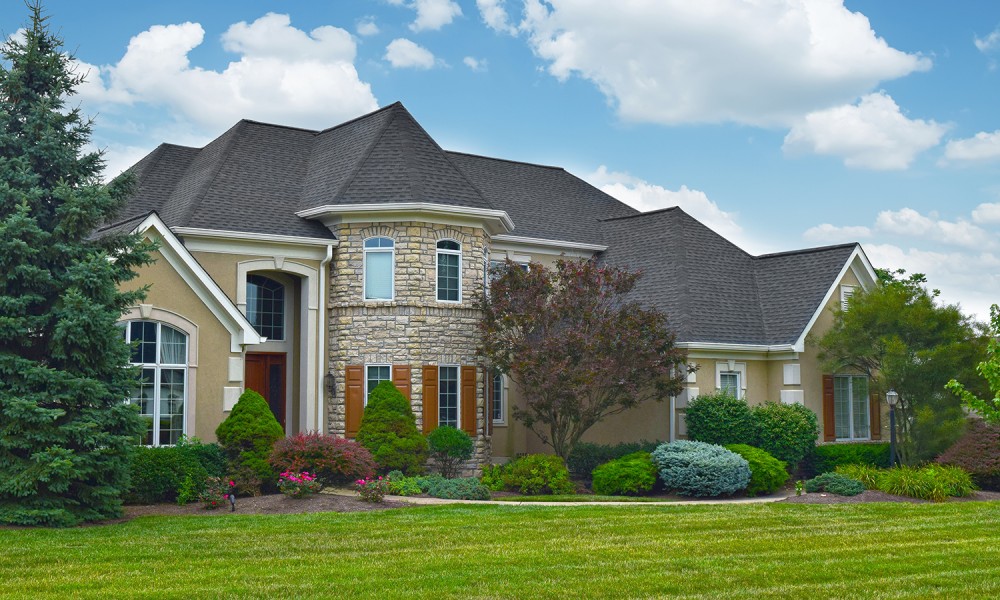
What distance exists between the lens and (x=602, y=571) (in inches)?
424

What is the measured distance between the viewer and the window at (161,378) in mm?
19250

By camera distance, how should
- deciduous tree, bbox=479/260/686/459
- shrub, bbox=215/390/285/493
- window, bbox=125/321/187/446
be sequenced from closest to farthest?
shrub, bbox=215/390/285/493, window, bbox=125/321/187/446, deciduous tree, bbox=479/260/686/459

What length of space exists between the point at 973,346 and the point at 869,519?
9.32 metres

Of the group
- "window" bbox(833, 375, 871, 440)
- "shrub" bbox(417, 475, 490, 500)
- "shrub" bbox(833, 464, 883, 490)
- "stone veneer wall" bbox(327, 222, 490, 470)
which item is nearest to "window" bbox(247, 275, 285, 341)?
"stone veneer wall" bbox(327, 222, 490, 470)

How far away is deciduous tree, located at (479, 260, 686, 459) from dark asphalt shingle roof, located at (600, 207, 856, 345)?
2385mm

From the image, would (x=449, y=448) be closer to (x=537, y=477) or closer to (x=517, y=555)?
(x=537, y=477)

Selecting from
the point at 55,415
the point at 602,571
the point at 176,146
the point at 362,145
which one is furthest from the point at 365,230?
the point at 602,571

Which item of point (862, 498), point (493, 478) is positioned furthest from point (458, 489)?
point (862, 498)

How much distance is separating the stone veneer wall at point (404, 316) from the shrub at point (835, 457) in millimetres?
7840

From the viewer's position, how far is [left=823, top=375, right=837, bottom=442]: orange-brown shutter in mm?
25688

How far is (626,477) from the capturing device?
2044cm

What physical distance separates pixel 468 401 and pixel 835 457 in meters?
8.81

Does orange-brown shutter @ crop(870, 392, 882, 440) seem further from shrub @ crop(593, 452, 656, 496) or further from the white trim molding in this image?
the white trim molding

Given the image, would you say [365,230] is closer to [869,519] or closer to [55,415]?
[55,415]
